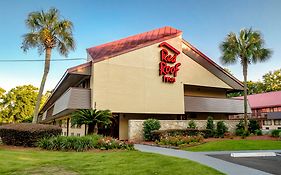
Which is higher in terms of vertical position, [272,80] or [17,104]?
[272,80]

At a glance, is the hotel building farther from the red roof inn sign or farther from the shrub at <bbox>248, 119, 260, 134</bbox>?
the shrub at <bbox>248, 119, 260, 134</bbox>

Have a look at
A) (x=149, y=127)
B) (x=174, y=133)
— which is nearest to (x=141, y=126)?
(x=149, y=127)

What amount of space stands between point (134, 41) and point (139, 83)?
5461 millimetres

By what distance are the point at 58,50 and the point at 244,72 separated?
18.2 metres

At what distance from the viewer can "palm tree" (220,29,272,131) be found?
84.9 feet

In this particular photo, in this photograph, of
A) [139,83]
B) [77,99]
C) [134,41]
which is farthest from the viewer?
[134,41]

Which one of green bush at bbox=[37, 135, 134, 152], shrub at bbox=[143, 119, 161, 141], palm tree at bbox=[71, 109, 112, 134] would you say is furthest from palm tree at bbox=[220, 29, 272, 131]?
green bush at bbox=[37, 135, 134, 152]

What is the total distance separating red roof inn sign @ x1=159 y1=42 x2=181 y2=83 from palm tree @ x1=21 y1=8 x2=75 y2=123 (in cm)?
854

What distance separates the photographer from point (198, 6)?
1945cm

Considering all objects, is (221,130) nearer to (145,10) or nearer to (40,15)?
(145,10)

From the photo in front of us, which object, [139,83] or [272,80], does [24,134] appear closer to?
[139,83]

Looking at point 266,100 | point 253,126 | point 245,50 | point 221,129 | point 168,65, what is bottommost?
point 221,129

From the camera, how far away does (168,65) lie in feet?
84.1

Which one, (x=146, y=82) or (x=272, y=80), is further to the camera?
(x=272, y=80)
